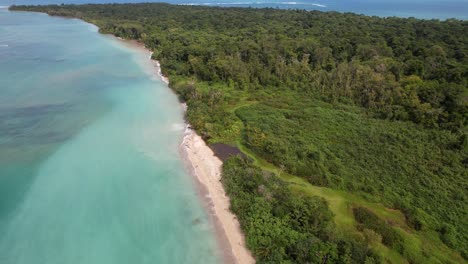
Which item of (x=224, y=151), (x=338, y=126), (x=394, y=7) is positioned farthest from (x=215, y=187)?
(x=394, y=7)

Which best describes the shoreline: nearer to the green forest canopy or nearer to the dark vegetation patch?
the dark vegetation patch

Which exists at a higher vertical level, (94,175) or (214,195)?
(214,195)

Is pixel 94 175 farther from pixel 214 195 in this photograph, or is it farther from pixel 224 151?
pixel 224 151

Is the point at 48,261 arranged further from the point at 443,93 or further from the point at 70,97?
the point at 443,93

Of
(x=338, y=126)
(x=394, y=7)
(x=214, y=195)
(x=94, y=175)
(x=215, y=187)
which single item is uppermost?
(x=394, y=7)

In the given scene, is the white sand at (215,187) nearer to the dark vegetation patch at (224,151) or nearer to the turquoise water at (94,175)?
the dark vegetation patch at (224,151)

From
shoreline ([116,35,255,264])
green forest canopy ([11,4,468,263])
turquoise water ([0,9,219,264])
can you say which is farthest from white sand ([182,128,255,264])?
turquoise water ([0,9,219,264])

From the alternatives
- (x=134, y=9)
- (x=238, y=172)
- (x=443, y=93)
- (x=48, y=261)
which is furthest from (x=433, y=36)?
(x=134, y=9)
